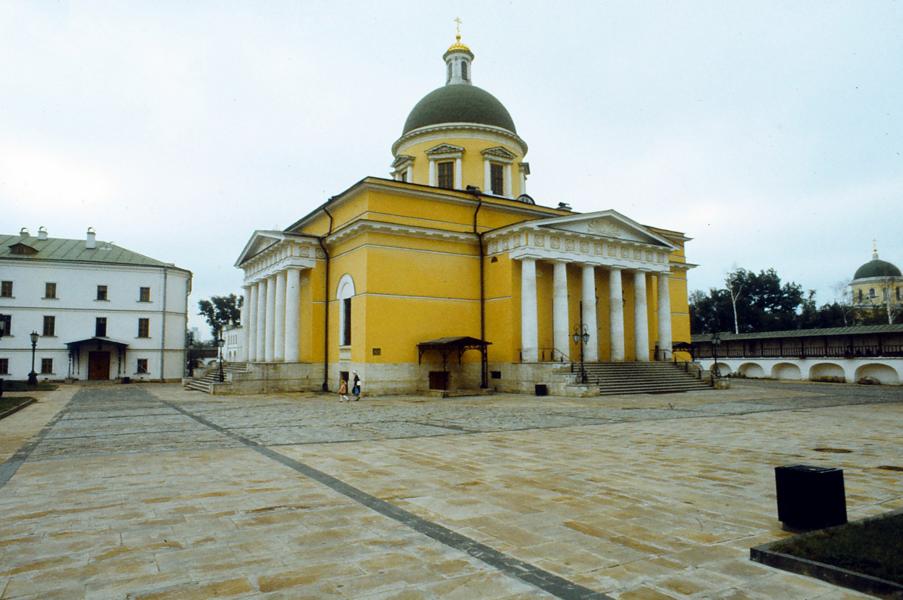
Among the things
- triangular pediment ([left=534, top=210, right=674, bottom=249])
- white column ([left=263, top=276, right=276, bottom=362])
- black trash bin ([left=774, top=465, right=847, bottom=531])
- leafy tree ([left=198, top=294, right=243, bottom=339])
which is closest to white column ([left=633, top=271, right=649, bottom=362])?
triangular pediment ([left=534, top=210, right=674, bottom=249])

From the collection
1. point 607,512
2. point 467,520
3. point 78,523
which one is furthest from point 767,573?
point 78,523

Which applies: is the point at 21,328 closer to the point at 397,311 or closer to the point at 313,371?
the point at 313,371

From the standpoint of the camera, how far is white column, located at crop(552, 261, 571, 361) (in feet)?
90.5

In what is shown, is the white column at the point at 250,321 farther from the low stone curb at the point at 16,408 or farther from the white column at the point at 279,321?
the low stone curb at the point at 16,408

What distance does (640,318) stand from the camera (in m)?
30.7

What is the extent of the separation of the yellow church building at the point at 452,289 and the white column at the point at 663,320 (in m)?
0.06

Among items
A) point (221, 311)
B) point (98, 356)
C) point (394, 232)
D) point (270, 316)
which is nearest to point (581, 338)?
point (394, 232)

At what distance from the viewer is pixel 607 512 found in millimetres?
6043

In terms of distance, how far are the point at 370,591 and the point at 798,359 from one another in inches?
1740

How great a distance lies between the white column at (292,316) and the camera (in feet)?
96.8

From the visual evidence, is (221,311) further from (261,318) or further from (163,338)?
(261,318)

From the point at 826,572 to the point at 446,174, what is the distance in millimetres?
31808

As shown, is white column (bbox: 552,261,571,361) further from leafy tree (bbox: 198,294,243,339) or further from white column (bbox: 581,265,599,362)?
leafy tree (bbox: 198,294,243,339)

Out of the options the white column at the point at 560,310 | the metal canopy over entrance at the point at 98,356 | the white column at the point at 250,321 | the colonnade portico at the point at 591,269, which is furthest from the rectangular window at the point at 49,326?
the white column at the point at 560,310
